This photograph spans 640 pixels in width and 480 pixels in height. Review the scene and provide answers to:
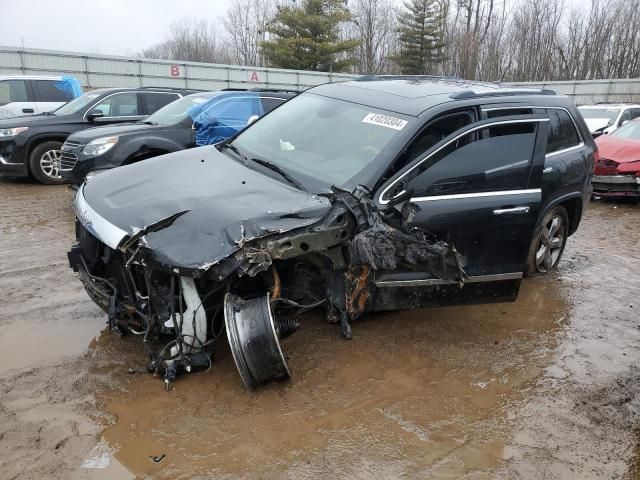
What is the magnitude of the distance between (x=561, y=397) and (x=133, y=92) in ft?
30.8

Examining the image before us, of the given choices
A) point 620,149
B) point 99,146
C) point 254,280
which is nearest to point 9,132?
point 99,146

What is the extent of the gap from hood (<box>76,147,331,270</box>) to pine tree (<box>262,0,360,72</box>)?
36187mm

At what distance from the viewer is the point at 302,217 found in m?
3.23

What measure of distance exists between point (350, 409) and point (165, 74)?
26.2 metres

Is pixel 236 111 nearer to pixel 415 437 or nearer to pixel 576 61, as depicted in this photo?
pixel 415 437

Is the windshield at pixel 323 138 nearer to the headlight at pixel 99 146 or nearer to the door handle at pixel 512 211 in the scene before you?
the door handle at pixel 512 211

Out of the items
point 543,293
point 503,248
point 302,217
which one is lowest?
point 543,293

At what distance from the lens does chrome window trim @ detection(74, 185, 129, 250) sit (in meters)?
3.08

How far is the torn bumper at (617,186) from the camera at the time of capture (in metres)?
9.00

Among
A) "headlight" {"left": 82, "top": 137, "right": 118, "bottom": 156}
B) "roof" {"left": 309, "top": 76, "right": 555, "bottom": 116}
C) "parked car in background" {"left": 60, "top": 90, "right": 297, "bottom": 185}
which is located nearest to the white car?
"parked car in background" {"left": 60, "top": 90, "right": 297, "bottom": 185}

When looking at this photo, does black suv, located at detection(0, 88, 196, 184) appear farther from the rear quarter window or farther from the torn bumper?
the torn bumper

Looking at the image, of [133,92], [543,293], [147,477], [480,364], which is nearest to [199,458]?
[147,477]

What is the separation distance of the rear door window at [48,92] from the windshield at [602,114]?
1287 centimetres

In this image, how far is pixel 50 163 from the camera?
30.7 ft
